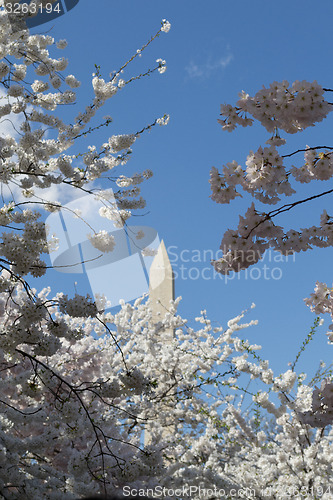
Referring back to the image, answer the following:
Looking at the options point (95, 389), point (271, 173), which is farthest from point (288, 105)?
point (95, 389)

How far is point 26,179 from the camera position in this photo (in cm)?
498

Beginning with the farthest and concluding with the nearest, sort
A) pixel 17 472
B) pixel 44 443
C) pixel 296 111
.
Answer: pixel 44 443
pixel 17 472
pixel 296 111

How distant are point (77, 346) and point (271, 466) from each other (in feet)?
10.9

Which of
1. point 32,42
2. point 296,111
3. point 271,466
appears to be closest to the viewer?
point 296,111

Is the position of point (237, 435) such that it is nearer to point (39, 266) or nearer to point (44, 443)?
point (44, 443)

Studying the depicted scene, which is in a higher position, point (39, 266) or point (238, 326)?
point (238, 326)

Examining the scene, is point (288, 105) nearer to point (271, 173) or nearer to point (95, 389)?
point (271, 173)

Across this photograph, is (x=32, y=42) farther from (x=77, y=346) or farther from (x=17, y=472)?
(x=17, y=472)

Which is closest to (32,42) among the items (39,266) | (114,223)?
(114,223)

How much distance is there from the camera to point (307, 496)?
5586mm

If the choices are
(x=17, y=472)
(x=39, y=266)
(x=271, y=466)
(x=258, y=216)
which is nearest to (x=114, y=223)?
(x=39, y=266)

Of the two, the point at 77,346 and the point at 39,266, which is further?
the point at 77,346

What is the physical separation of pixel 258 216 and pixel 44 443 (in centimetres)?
329

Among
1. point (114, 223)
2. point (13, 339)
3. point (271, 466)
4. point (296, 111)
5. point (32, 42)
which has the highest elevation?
point (32, 42)
